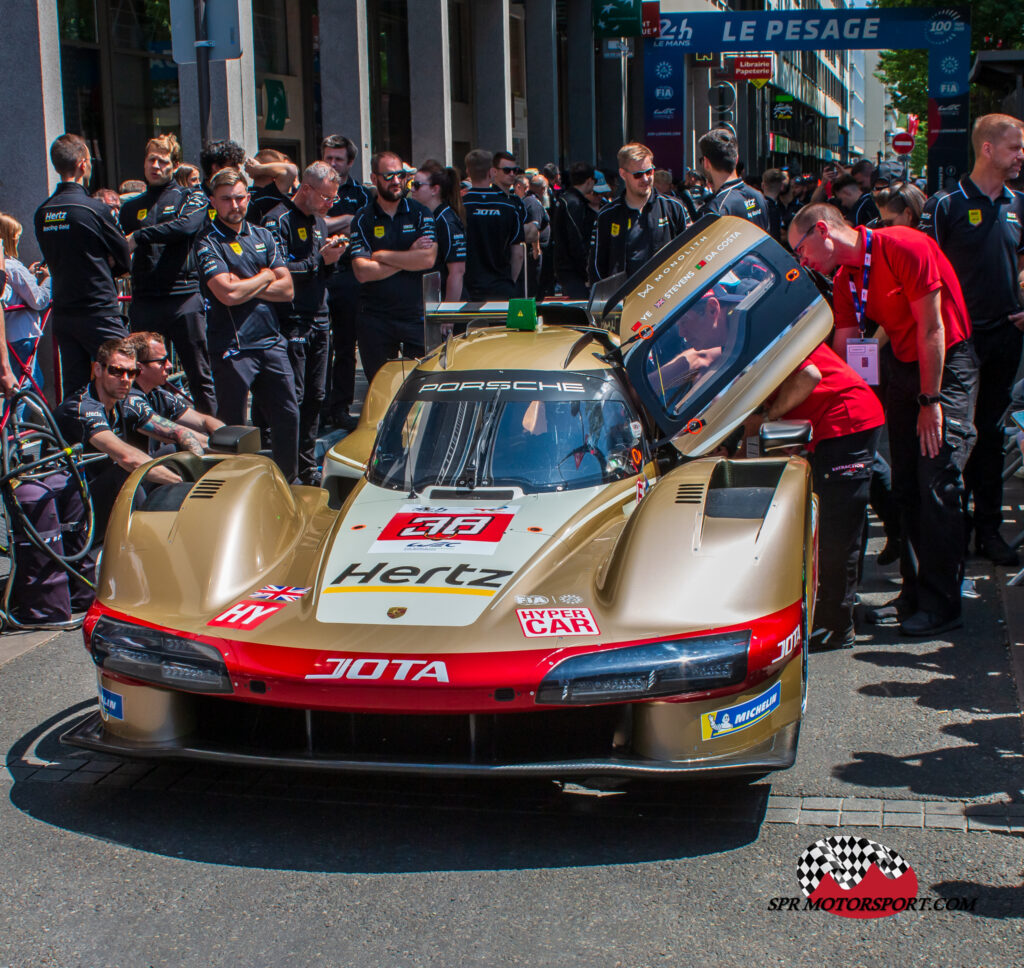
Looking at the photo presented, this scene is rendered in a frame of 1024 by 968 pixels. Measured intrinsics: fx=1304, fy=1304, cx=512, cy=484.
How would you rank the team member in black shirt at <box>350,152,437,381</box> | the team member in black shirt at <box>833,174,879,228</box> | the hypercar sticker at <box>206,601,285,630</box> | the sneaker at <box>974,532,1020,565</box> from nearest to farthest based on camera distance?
the hypercar sticker at <box>206,601,285,630</box>, the sneaker at <box>974,532,1020,565</box>, the team member in black shirt at <box>350,152,437,381</box>, the team member in black shirt at <box>833,174,879,228</box>

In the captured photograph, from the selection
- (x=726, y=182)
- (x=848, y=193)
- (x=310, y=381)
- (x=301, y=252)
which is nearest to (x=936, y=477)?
(x=726, y=182)

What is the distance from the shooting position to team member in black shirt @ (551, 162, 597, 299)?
12070mm

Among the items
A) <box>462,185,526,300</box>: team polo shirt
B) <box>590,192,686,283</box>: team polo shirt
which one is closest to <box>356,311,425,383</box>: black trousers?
<box>590,192,686,283</box>: team polo shirt

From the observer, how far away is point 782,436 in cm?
495

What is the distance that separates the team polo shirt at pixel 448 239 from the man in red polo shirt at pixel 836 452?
14.7 feet

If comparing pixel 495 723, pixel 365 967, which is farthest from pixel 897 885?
pixel 365 967

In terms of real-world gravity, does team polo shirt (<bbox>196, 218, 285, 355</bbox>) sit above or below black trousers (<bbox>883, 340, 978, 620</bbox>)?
above

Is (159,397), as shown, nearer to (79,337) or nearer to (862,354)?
(79,337)

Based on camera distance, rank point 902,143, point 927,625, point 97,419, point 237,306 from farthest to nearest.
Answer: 1. point 902,143
2. point 237,306
3. point 97,419
4. point 927,625

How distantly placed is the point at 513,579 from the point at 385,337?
17.4 feet

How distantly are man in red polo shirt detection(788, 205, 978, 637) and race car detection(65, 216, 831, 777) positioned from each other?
1.01 feet

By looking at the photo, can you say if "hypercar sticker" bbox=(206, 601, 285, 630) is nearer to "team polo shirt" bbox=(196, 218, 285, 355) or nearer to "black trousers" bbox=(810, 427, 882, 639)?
"black trousers" bbox=(810, 427, 882, 639)

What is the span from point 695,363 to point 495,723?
7.45 feet

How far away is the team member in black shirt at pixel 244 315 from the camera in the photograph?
766 cm
